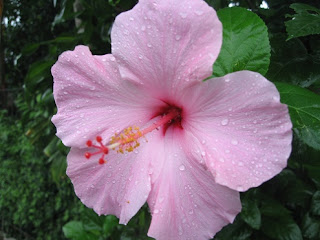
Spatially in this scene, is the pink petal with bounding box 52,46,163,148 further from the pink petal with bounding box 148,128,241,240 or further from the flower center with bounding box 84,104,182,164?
the pink petal with bounding box 148,128,241,240

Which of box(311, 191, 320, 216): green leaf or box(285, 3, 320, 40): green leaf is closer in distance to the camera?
box(285, 3, 320, 40): green leaf

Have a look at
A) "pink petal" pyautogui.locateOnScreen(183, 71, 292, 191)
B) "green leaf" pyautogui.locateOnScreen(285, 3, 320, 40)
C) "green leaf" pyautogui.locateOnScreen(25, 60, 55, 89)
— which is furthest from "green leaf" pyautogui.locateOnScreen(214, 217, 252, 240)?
"green leaf" pyautogui.locateOnScreen(25, 60, 55, 89)

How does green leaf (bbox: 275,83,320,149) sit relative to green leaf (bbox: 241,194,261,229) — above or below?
above

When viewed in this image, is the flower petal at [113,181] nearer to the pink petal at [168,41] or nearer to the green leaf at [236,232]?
the pink petal at [168,41]

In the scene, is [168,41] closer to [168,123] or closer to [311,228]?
[168,123]

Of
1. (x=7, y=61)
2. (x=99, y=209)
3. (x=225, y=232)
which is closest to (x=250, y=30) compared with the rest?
(x=99, y=209)

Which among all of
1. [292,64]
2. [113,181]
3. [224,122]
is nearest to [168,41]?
[224,122]

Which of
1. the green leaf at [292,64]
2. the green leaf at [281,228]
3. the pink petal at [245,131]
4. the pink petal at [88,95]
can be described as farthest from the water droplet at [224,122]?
the green leaf at [281,228]
